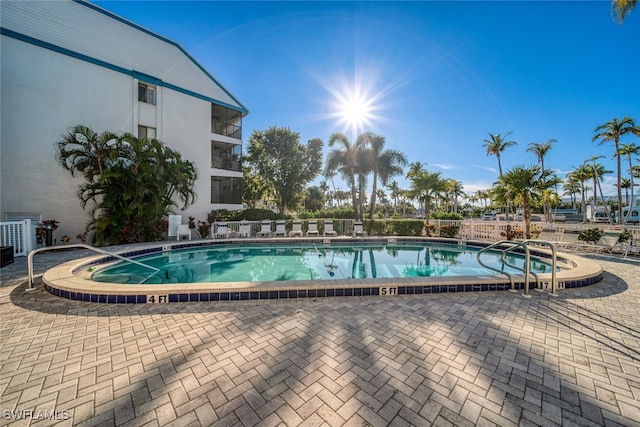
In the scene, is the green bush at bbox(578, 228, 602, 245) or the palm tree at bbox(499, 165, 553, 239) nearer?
the green bush at bbox(578, 228, 602, 245)

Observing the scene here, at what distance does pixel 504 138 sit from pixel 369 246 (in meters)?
24.0

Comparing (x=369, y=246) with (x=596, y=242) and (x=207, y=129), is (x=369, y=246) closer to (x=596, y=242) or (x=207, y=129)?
(x=596, y=242)

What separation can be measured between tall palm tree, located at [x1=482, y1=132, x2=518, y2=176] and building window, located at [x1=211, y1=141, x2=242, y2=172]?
1038 inches

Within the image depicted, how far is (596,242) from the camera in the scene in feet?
29.1

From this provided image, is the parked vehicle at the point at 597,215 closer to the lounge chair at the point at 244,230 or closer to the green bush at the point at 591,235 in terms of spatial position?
the green bush at the point at 591,235

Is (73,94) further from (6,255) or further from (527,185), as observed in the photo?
(527,185)

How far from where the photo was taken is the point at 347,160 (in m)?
18.8

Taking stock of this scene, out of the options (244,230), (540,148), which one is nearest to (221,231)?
(244,230)

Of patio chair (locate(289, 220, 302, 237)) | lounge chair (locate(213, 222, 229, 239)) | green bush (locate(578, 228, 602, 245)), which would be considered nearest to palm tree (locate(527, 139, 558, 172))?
green bush (locate(578, 228, 602, 245))

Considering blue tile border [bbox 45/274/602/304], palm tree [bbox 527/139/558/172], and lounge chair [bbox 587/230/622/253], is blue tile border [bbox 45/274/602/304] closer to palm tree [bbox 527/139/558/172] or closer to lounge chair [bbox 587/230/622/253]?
lounge chair [bbox 587/230/622/253]

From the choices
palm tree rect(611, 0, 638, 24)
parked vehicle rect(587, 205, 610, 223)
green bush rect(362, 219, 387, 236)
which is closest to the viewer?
palm tree rect(611, 0, 638, 24)

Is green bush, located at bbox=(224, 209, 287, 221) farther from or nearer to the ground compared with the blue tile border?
farther from the ground

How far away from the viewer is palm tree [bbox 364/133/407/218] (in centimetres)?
1803

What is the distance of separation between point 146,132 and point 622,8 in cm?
2139
